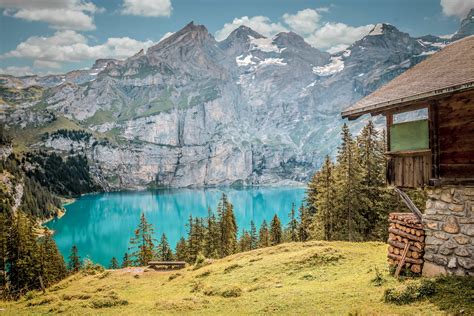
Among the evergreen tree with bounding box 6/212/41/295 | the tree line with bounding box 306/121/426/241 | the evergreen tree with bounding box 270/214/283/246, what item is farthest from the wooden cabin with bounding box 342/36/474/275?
the evergreen tree with bounding box 270/214/283/246

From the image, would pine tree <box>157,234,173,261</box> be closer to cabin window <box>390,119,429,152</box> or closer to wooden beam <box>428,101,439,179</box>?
cabin window <box>390,119,429,152</box>

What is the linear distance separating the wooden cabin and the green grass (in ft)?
4.55

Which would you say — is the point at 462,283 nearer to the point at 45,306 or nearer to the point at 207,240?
the point at 45,306

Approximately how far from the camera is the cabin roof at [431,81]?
13.0 m

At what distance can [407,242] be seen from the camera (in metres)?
15.8

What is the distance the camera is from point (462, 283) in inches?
505

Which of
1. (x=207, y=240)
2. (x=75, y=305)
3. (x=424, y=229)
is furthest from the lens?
(x=207, y=240)

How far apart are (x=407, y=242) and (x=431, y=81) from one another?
22.1 ft

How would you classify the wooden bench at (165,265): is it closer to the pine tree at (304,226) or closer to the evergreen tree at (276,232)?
the pine tree at (304,226)

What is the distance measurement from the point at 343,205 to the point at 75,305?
1102 inches

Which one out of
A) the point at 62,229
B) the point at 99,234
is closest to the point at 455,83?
the point at 99,234

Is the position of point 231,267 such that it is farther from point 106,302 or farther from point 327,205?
point 327,205

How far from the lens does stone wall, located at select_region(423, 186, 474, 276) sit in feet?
44.3

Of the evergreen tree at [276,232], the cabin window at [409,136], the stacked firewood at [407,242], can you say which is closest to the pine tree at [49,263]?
the evergreen tree at [276,232]
